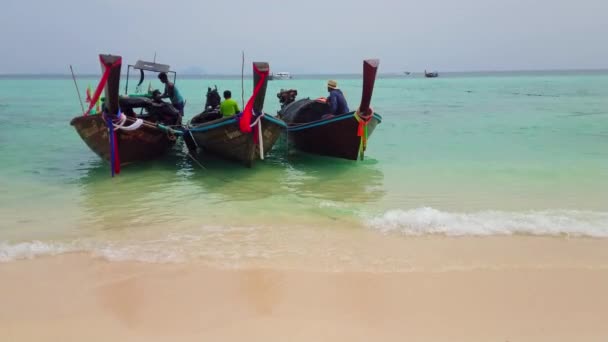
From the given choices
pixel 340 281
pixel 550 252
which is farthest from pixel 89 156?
pixel 550 252

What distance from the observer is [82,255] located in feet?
16.8

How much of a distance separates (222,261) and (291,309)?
1200 millimetres

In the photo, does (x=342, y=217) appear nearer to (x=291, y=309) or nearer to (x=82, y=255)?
(x=291, y=309)

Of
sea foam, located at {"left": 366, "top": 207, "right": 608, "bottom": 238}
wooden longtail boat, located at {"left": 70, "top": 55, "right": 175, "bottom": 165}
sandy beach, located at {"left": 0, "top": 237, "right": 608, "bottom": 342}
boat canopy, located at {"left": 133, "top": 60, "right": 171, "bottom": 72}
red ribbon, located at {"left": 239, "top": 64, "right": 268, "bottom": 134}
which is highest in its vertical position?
boat canopy, located at {"left": 133, "top": 60, "right": 171, "bottom": 72}

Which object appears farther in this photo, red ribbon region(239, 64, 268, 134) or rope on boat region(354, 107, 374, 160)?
rope on boat region(354, 107, 374, 160)

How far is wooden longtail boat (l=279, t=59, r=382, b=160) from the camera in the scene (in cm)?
898

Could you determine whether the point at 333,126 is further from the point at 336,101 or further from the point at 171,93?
the point at 171,93

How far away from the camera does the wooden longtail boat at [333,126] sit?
8.98 metres

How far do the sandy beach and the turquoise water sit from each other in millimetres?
571

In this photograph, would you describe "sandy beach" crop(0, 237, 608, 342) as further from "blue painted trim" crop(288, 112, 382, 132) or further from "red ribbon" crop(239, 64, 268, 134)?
"blue painted trim" crop(288, 112, 382, 132)

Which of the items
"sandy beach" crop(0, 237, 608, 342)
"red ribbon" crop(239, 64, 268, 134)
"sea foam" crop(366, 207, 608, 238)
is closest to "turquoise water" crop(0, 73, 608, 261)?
"sea foam" crop(366, 207, 608, 238)

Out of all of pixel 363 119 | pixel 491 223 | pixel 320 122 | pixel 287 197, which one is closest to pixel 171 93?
pixel 320 122

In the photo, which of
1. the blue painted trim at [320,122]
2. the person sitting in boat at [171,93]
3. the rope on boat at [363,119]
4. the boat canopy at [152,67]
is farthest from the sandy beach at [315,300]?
the boat canopy at [152,67]

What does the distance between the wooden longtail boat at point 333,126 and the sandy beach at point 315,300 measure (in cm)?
432
